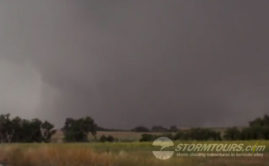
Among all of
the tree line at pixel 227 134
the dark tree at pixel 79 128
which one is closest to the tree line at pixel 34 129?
the dark tree at pixel 79 128

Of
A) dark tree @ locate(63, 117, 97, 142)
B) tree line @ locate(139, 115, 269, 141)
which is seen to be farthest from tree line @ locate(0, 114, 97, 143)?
tree line @ locate(139, 115, 269, 141)

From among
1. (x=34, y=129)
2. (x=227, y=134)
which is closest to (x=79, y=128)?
(x=34, y=129)

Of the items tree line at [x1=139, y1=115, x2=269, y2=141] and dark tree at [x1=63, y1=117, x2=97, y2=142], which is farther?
dark tree at [x1=63, y1=117, x2=97, y2=142]

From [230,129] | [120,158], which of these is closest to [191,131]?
[230,129]

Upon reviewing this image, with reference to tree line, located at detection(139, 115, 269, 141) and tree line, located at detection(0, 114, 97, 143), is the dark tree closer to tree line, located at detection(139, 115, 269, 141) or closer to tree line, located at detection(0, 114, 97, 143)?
tree line, located at detection(0, 114, 97, 143)

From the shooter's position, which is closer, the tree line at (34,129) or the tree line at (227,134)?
the tree line at (227,134)

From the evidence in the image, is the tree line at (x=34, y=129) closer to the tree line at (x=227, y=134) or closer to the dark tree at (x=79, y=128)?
the dark tree at (x=79, y=128)

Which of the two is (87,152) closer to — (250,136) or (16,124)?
(250,136)

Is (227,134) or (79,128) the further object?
(79,128)

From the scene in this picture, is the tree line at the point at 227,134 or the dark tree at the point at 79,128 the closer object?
the tree line at the point at 227,134

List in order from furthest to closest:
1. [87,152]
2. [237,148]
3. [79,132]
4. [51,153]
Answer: [79,132], [237,148], [51,153], [87,152]

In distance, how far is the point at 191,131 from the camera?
303 ft

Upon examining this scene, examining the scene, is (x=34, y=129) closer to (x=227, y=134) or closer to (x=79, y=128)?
(x=79, y=128)

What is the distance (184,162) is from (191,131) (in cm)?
6672
